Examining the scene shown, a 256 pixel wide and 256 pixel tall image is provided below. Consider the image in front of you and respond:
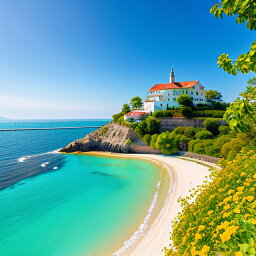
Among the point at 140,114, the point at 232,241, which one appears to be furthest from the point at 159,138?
the point at 232,241

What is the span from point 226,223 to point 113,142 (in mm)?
49298

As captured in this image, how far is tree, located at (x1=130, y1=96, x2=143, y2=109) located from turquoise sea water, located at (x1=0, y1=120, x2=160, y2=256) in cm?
4134

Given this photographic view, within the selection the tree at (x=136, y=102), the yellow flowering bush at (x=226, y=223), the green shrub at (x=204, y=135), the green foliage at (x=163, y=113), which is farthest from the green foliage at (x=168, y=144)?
the tree at (x=136, y=102)

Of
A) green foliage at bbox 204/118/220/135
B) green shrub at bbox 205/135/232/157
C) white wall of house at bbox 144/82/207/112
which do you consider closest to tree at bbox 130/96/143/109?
white wall of house at bbox 144/82/207/112

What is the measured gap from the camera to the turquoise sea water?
44.1 ft

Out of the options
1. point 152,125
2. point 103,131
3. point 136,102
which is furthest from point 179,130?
point 136,102

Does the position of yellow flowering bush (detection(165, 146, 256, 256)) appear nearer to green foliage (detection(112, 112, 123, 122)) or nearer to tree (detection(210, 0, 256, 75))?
tree (detection(210, 0, 256, 75))

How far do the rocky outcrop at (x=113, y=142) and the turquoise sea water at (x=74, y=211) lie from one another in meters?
15.3

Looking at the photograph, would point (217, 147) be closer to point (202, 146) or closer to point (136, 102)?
point (202, 146)

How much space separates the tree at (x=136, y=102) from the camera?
→ 69.9 m

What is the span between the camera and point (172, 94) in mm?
61438

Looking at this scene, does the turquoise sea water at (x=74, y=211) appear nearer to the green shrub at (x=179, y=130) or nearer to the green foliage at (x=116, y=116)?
the green shrub at (x=179, y=130)

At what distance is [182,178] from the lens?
2458 centimetres

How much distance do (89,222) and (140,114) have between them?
43.0m
